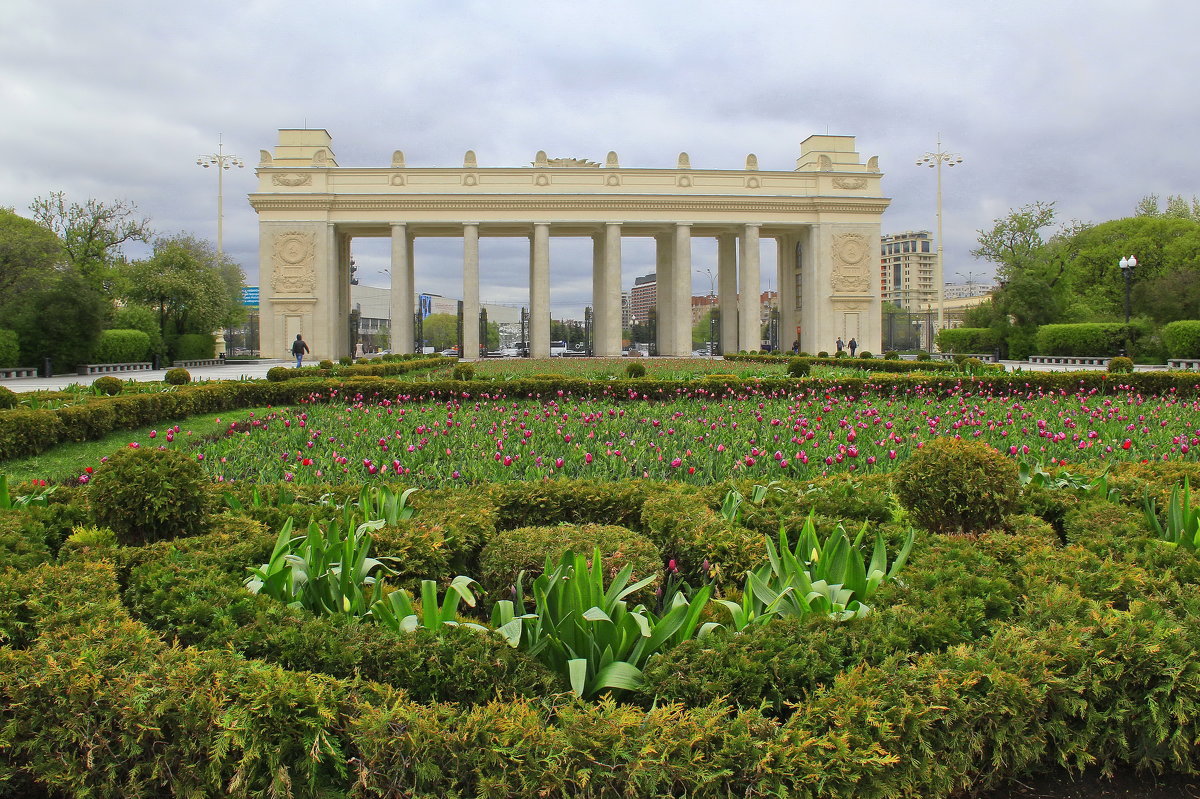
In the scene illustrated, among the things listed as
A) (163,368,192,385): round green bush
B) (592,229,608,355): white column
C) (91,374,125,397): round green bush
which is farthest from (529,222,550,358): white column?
(91,374,125,397): round green bush

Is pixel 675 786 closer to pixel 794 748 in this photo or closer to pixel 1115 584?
pixel 794 748

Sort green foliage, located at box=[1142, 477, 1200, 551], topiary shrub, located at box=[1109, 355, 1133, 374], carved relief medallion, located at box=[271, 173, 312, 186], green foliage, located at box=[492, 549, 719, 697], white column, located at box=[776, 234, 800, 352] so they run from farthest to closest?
white column, located at box=[776, 234, 800, 352]
carved relief medallion, located at box=[271, 173, 312, 186]
topiary shrub, located at box=[1109, 355, 1133, 374]
green foliage, located at box=[1142, 477, 1200, 551]
green foliage, located at box=[492, 549, 719, 697]

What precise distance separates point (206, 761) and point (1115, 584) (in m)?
3.42

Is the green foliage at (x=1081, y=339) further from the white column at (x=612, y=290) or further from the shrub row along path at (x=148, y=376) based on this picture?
the white column at (x=612, y=290)

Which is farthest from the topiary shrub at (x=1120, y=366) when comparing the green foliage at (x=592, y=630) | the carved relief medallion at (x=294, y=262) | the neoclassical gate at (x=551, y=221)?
the carved relief medallion at (x=294, y=262)

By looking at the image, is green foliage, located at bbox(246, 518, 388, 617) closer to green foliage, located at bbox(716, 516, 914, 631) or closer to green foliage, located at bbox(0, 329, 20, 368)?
green foliage, located at bbox(716, 516, 914, 631)

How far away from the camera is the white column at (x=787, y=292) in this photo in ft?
149

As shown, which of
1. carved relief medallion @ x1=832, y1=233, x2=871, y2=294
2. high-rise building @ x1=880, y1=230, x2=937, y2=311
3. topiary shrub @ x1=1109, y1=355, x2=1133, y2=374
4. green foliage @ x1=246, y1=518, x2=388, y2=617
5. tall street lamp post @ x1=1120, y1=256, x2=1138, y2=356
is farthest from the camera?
high-rise building @ x1=880, y1=230, x2=937, y2=311

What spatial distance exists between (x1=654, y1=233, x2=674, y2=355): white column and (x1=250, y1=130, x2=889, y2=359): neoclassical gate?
63cm

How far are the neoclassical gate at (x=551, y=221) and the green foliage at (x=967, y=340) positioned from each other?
4.98 meters

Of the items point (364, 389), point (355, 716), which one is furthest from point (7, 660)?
point (364, 389)

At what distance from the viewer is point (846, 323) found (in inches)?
1636

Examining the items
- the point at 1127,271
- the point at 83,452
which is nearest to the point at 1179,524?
the point at 83,452

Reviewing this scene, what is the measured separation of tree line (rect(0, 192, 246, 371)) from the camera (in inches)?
1021
